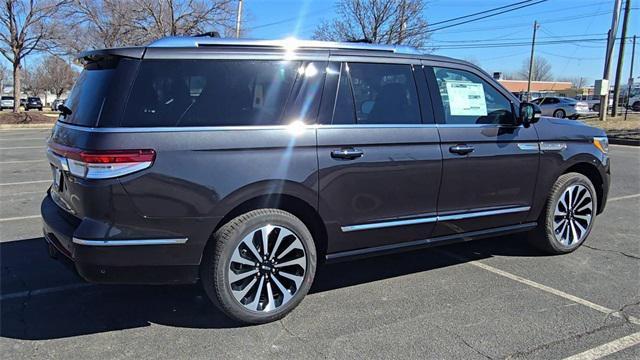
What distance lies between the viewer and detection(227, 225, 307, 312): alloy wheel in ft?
11.5

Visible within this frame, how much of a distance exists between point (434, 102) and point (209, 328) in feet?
8.03

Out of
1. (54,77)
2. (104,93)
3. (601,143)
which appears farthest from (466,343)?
(54,77)

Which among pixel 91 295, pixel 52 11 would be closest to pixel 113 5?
pixel 52 11

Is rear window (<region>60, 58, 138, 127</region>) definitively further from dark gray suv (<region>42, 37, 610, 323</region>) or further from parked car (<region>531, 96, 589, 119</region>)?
parked car (<region>531, 96, 589, 119</region>)

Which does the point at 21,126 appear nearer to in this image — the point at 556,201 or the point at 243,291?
the point at 243,291

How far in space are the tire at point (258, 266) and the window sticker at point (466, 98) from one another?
5.69ft

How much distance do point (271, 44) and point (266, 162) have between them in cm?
87

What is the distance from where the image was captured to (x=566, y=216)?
515 centimetres

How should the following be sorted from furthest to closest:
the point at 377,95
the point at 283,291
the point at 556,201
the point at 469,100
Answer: the point at 556,201 → the point at 469,100 → the point at 377,95 → the point at 283,291

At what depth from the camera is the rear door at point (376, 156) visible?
12.3 ft

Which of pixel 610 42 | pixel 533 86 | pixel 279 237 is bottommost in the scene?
pixel 279 237

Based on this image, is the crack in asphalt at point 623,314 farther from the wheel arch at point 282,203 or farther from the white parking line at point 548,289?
the wheel arch at point 282,203

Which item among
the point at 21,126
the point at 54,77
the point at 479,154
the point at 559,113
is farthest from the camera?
the point at 54,77

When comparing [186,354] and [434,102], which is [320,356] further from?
[434,102]
